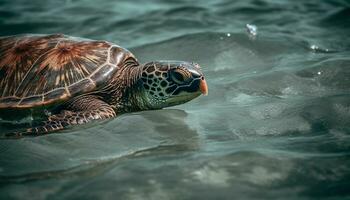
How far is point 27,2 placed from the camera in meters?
12.8

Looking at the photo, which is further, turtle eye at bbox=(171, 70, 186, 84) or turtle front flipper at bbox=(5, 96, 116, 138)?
turtle eye at bbox=(171, 70, 186, 84)

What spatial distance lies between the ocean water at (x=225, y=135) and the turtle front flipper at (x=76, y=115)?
226 millimetres

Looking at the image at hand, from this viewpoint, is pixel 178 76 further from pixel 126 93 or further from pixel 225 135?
pixel 225 135

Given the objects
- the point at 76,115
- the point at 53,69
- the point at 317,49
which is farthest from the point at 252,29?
the point at 76,115

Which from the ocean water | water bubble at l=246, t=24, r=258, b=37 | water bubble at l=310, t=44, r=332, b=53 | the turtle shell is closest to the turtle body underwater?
the turtle shell

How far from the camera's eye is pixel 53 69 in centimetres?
613

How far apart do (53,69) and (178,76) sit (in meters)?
1.66

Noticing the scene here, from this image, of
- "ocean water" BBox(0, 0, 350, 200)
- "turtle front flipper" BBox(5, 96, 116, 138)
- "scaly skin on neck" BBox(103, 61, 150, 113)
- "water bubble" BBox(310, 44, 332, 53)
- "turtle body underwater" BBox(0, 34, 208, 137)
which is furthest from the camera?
"water bubble" BBox(310, 44, 332, 53)

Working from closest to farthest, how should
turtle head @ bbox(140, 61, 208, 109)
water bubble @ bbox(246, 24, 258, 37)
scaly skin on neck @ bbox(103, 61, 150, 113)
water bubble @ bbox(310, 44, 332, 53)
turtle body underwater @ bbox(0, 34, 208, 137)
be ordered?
turtle head @ bbox(140, 61, 208, 109) < turtle body underwater @ bbox(0, 34, 208, 137) < scaly skin on neck @ bbox(103, 61, 150, 113) < water bubble @ bbox(310, 44, 332, 53) < water bubble @ bbox(246, 24, 258, 37)

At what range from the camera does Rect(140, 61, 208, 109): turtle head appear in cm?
575

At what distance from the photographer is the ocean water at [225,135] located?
3.48 meters

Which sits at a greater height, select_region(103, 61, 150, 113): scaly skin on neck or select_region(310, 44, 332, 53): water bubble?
select_region(310, 44, 332, 53): water bubble

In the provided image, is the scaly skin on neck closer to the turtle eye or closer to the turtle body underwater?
the turtle body underwater

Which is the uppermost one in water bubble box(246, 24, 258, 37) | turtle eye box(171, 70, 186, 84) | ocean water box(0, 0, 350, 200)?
water bubble box(246, 24, 258, 37)
